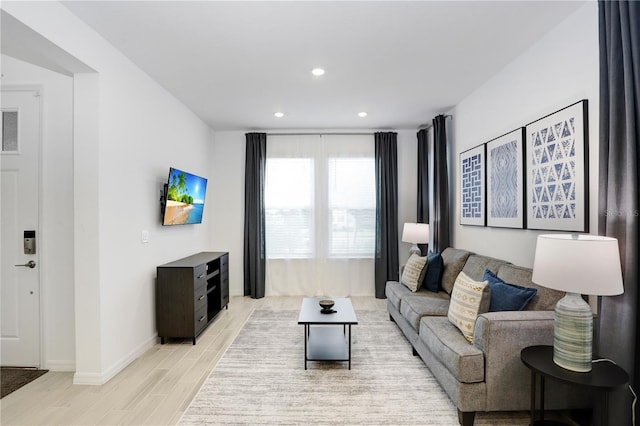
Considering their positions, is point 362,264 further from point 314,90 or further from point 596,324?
point 596,324

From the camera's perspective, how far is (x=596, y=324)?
6.37ft

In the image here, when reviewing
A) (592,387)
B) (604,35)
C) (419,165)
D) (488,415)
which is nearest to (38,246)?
(488,415)

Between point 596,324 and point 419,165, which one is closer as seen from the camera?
point 596,324

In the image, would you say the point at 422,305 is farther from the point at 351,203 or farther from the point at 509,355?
the point at 351,203

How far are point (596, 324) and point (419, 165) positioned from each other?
3.54 meters

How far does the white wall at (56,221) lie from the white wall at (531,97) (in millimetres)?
4027

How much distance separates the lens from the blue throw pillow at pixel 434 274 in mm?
3682

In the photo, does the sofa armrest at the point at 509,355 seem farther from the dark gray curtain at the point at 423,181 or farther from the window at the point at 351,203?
the window at the point at 351,203

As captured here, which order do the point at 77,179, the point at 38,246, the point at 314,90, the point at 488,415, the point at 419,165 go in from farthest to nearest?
1. the point at 419,165
2. the point at 314,90
3. the point at 38,246
4. the point at 77,179
5. the point at 488,415

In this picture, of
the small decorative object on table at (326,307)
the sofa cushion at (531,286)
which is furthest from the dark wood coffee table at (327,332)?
the sofa cushion at (531,286)

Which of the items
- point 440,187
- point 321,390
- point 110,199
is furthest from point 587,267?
point 110,199

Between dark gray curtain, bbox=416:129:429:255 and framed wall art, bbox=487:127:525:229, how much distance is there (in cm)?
162

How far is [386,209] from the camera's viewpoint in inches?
207

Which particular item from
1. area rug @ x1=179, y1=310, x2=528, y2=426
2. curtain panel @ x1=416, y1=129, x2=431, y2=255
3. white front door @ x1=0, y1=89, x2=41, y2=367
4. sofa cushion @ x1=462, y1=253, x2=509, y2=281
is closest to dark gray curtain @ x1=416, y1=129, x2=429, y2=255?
curtain panel @ x1=416, y1=129, x2=431, y2=255
